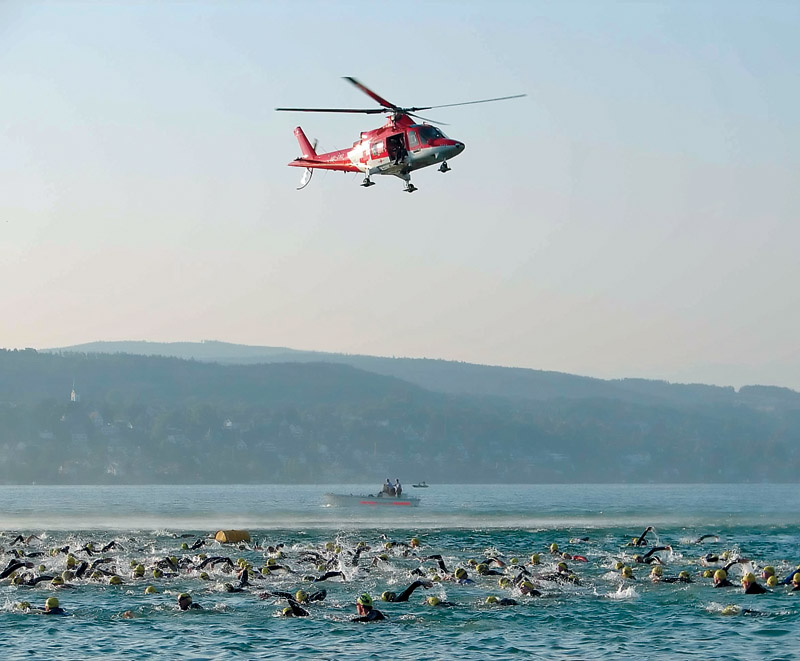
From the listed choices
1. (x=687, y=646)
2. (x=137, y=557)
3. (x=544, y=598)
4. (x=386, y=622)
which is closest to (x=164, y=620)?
(x=386, y=622)

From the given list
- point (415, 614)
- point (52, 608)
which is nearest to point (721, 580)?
point (415, 614)

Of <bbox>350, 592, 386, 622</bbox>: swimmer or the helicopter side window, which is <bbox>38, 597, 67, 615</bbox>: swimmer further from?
the helicopter side window

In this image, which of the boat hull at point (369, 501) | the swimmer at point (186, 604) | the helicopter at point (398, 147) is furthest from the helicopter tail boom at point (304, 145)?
the boat hull at point (369, 501)

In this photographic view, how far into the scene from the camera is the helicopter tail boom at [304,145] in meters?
68.0

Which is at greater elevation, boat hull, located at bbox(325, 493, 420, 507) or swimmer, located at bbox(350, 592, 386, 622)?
boat hull, located at bbox(325, 493, 420, 507)

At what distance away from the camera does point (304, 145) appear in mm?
69188

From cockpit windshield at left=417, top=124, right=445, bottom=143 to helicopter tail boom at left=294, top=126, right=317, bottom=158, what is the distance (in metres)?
15.0

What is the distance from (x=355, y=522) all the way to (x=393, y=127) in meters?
51.5

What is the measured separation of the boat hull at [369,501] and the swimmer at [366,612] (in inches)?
3368

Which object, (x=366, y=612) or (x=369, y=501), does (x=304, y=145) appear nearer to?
(x=366, y=612)

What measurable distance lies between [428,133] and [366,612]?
2387cm

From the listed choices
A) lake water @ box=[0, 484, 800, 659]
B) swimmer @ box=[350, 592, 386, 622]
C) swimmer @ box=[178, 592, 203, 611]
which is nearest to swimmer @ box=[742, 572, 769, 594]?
lake water @ box=[0, 484, 800, 659]

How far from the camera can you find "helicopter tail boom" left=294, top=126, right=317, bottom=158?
2677 inches

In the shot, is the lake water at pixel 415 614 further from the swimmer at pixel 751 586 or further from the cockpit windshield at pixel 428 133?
the cockpit windshield at pixel 428 133
